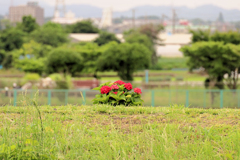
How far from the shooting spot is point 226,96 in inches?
757

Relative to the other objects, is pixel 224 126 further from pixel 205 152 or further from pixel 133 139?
pixel 133 139

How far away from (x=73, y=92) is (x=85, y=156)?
15.1 m

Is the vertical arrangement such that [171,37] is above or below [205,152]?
above

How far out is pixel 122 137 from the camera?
442 cm

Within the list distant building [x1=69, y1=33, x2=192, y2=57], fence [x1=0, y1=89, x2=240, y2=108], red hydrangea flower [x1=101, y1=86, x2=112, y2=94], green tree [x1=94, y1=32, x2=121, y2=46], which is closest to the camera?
red hydrangea flower [x1=101, y1=86, x2=112, y2=94]

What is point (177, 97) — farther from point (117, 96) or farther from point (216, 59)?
point (117, 96)

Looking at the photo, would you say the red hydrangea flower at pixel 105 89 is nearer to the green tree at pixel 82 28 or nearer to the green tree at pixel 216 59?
the green tree at pixel 216 59

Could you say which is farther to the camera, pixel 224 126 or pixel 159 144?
pixel 224 126

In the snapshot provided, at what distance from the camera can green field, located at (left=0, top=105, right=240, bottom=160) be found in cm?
383

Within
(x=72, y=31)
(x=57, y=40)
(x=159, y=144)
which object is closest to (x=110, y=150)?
(x=159, y=144)

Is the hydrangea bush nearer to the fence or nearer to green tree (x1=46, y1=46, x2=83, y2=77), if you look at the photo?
the fence

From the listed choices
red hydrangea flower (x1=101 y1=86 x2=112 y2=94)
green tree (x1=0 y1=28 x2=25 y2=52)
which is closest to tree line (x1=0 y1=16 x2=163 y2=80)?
green tree (x1=0 y1=28 x2=25 y2=52)

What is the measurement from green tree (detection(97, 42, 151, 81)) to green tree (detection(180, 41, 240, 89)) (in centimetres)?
470

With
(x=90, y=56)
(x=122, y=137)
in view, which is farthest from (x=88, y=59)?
(x=122, y=137)
